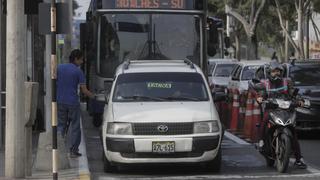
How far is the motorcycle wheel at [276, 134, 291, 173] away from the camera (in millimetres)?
10488

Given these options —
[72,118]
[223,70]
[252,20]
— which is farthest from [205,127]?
[252,20]

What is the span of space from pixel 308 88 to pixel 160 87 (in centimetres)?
575

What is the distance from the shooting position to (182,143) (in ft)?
33.8

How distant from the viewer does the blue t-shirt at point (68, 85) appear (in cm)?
1184

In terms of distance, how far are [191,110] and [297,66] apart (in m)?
7.41

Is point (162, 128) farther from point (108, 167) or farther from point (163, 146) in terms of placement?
point (108, 167)

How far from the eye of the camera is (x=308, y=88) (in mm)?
16000

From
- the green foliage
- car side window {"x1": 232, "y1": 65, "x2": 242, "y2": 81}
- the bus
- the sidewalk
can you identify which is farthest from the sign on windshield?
the green foliage

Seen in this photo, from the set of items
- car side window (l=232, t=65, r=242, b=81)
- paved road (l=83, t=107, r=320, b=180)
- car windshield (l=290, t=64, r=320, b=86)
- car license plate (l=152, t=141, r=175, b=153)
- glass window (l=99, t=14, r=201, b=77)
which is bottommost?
paved road (l=83, t=107, r=320, b=180)

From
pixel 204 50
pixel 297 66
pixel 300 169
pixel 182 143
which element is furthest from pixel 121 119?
pixel 297 66

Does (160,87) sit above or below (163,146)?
above

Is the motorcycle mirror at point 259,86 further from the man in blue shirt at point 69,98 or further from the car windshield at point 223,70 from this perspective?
the car windshield at point 223,70

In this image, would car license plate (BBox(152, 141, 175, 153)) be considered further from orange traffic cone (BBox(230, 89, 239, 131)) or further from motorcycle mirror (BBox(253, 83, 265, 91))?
orange traffic cone (BBox(230, 89, 239, 131))

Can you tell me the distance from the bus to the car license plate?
5787mm
